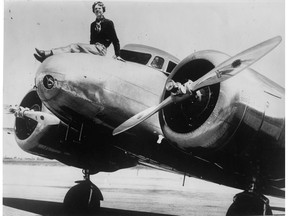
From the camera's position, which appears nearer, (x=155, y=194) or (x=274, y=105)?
(x=274, y=105)

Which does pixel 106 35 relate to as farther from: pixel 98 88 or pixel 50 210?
pixel 50 210

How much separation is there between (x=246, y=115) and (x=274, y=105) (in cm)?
63

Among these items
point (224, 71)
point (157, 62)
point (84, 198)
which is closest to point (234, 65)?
point (224, 71)

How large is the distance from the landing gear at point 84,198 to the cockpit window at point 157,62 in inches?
133

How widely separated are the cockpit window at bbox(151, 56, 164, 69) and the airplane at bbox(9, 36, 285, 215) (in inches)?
0.7

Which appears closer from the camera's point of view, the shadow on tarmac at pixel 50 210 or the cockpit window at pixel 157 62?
the cockpit window at pixel 157 62

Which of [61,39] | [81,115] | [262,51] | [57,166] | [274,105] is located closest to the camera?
[262,51]

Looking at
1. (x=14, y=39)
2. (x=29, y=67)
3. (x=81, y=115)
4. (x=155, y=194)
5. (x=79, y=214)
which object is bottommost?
(x=79, y=214)

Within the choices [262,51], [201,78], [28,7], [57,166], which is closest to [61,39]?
[28,7]

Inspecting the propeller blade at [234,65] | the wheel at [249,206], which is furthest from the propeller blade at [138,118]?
the wheel at [249,206]

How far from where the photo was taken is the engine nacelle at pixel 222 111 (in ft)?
17.8

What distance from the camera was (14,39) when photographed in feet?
24.0

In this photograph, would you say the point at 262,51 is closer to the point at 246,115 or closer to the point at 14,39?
the point at 246,115

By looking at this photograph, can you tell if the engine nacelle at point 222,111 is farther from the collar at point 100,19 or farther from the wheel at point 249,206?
the collar at point 100,19
